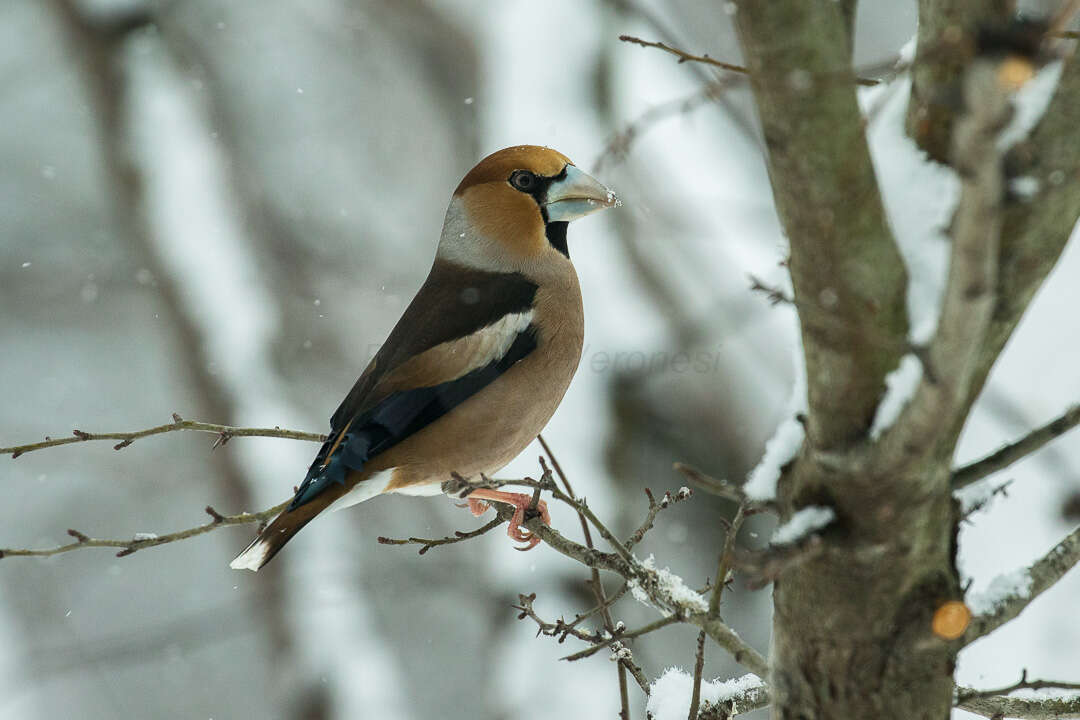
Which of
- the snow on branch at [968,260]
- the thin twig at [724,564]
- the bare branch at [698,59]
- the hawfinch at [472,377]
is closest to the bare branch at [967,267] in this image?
the snow on branch at [968,260]

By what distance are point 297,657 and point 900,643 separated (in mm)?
7143

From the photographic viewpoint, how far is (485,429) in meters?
3.62

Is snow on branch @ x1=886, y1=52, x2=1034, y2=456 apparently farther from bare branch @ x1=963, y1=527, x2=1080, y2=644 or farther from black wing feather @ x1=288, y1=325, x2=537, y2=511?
black wing feather @ x1=288, y1=325, x2=537, y2=511

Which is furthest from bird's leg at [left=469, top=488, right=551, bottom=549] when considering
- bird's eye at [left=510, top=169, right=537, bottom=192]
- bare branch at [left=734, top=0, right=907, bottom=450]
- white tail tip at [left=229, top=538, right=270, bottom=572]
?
bare branch at [left=734, top=0, right=907, bottom=450]

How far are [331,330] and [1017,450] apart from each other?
28.4 ft

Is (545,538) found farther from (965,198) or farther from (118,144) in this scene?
(118,144)

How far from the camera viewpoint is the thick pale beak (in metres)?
3.85

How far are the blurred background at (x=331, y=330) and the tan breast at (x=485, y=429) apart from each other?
3051mm

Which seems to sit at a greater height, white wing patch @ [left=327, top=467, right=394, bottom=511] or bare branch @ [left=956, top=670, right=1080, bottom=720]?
white wing patch @ [left=327, top=467, right=394, bottom=511]

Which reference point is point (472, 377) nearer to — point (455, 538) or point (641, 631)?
point (455, 538)

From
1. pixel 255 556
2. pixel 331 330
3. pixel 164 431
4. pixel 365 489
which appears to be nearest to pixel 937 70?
pixel 164 431

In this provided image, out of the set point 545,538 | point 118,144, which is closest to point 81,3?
point 118,144

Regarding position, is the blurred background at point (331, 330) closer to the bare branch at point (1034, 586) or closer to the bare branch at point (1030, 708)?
the bare branch at point (1030, 708)

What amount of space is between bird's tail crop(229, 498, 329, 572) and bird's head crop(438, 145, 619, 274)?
1192 millimetres
